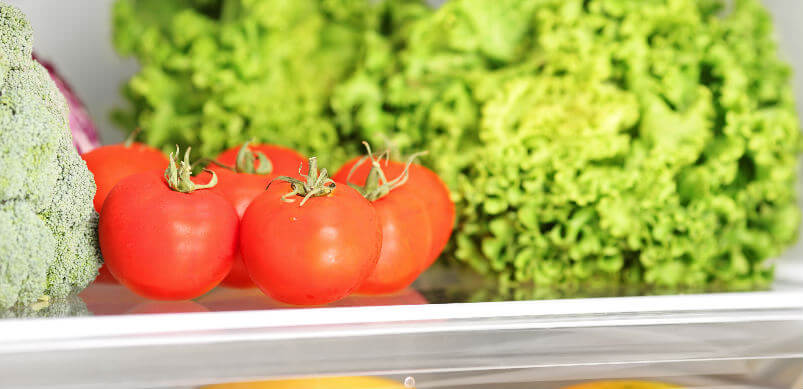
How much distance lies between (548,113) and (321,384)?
1.89 ft

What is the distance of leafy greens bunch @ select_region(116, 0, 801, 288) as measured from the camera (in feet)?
3.44

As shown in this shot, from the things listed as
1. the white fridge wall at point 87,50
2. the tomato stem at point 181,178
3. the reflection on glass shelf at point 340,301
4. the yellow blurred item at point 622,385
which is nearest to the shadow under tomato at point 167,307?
the reflection on glass shelf at point 340,301

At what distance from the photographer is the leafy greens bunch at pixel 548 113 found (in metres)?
1.05


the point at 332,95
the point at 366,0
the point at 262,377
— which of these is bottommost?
the point at 262,377

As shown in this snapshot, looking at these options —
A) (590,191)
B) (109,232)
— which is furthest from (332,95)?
(109,232)

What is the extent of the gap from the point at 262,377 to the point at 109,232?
0.23 metres

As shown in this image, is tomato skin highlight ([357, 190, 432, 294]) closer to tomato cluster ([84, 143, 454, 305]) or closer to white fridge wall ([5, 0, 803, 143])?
tomato cluster ([84, 143, 454, 305])

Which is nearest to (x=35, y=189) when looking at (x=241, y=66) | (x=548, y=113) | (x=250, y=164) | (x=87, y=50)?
(x=250, y=164)

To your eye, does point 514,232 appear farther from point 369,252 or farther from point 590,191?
point 369,252

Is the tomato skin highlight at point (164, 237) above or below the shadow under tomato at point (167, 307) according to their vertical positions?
above

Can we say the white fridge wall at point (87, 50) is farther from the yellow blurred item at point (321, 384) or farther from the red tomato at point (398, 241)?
the yellow blurred item at point (321, 384)

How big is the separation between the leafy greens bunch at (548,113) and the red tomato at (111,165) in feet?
1.01

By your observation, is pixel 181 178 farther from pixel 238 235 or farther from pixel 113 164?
pixel 113 164

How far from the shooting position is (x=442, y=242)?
38.0 inches
